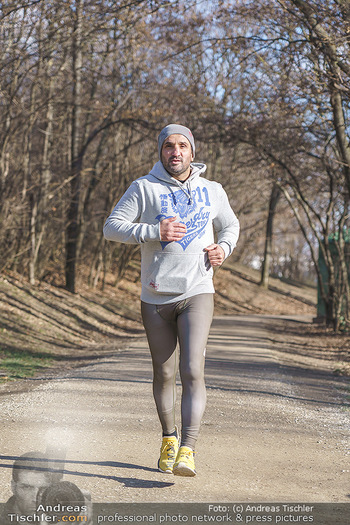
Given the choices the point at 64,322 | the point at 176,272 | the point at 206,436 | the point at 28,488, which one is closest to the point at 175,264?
the point at 176,272

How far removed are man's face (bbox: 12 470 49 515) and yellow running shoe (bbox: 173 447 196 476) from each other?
778 mm

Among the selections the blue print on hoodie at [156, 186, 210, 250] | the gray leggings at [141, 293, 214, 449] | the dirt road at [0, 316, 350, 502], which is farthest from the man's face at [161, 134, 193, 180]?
the dirt road at [0, 316, 350, 502]

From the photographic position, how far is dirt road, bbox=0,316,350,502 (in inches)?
173

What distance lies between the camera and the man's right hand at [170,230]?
14.4 feet

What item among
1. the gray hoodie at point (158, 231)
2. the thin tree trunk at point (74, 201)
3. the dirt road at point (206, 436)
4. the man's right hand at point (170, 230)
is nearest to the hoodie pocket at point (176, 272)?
the gray hoodie at point (158, 231)

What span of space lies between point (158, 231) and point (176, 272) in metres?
0.29

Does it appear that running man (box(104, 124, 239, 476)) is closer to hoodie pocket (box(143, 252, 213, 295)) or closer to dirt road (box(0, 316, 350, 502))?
hoodie pocket (box(143, 252, 213, 295))

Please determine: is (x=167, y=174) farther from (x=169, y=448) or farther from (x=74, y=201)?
(x=74, y=201)

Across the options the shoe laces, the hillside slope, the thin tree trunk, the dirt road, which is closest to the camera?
the dirt road

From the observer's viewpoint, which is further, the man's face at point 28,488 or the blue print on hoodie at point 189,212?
the blue print on hoodie at point 189,212

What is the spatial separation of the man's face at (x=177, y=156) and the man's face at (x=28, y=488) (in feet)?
6.90

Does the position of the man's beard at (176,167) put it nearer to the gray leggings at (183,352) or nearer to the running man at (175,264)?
the running man at (175,264)

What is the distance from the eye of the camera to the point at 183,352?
14.6 ft

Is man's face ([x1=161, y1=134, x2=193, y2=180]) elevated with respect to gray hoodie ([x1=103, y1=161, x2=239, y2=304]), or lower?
elevated
